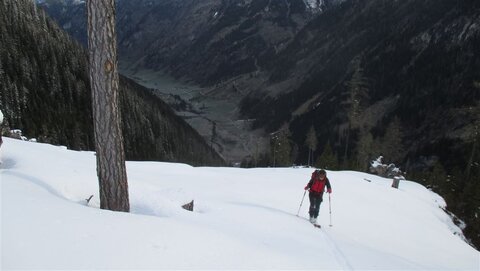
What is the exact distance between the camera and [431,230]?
2106cm

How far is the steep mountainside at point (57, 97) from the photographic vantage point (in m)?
105

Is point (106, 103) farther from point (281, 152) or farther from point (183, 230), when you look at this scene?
point (281, 152)

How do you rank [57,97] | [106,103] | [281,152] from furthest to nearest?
[57,97] < [281,152] < [106,103]

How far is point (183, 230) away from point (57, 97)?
124m

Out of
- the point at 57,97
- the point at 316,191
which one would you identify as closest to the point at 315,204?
the point at 316,191

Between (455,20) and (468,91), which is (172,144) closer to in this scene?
(468,91)

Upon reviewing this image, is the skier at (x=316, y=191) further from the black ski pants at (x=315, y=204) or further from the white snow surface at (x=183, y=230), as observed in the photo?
the white snow surface at (x=183, y=230)

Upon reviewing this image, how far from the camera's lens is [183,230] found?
23.6 feet

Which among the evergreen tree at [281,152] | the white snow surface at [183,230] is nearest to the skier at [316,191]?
the white snow surface at [183,230]

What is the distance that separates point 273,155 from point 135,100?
6536 cm

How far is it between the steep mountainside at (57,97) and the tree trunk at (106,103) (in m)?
96.3

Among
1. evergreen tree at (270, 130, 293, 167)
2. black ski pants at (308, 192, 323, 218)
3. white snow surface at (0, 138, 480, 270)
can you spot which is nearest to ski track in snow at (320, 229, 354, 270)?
white snow surface at (0, 138, 480, 270)

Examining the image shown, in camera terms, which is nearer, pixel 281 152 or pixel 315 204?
pixel 315 204

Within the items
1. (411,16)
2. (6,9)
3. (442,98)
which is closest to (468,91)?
(442,98)
